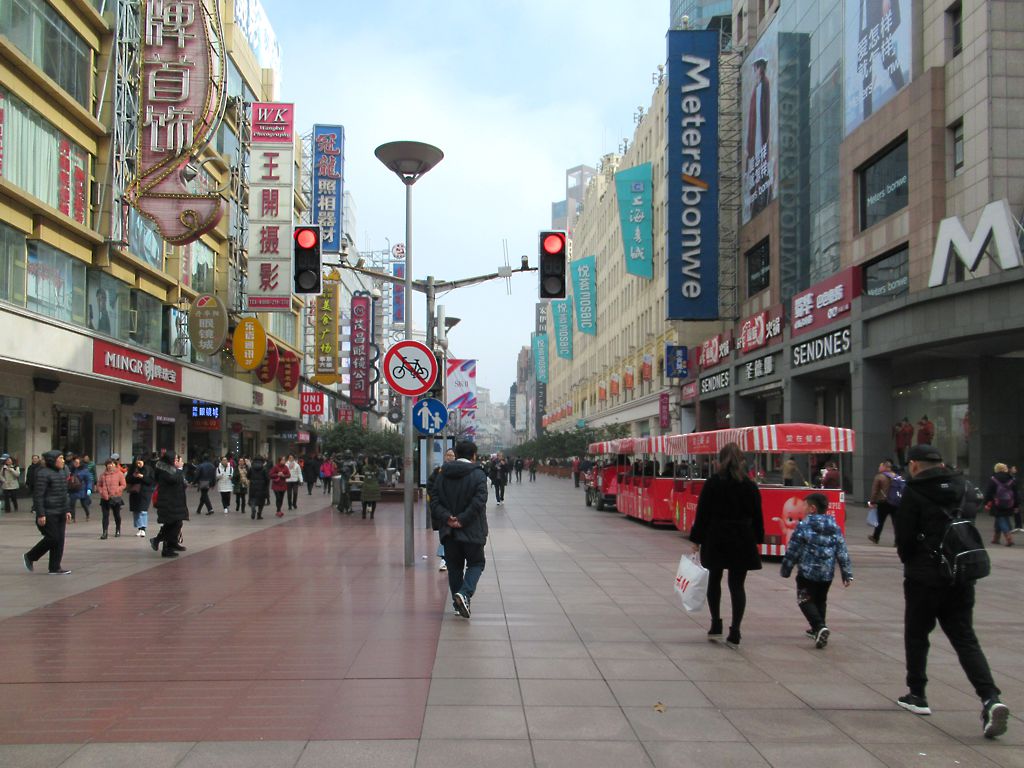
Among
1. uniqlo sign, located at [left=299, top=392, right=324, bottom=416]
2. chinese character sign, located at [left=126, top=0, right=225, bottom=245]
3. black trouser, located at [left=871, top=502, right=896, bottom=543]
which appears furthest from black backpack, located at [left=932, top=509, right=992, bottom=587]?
uniqlo sign, located at [left=299, top=392, right=324, bottom=416]

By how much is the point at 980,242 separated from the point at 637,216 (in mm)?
32820

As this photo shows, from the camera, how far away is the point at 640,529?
72.2 ft

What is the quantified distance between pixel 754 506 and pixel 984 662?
263 centimetres

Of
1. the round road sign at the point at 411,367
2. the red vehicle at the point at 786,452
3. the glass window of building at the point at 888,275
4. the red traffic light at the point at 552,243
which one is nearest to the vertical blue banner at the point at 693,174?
the glass window of building at the point at 888,275

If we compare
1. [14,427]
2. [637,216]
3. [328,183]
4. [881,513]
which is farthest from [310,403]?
[881,513]

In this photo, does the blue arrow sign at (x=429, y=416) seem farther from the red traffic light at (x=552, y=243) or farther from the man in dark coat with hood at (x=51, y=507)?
the man in dark coat with hood at (x=51, y=507)

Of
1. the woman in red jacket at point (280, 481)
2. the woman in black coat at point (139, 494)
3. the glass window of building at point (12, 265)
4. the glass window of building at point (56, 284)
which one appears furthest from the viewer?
the woman in red jacket at point (280, 481)

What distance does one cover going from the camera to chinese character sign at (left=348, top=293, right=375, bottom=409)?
60.8 meters

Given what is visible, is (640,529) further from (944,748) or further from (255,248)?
(255,248)

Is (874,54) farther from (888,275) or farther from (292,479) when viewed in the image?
(292,479)

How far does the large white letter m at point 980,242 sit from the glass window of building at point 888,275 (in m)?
2.30

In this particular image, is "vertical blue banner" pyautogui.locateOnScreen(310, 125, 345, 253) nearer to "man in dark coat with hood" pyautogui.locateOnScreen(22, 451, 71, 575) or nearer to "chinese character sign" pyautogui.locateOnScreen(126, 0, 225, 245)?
"chinese character sign" pyautogui.locateOnScreen(126, 0, 225, 245)

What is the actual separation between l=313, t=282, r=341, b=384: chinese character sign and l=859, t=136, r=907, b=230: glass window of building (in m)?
30.1

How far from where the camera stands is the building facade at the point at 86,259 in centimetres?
2292
